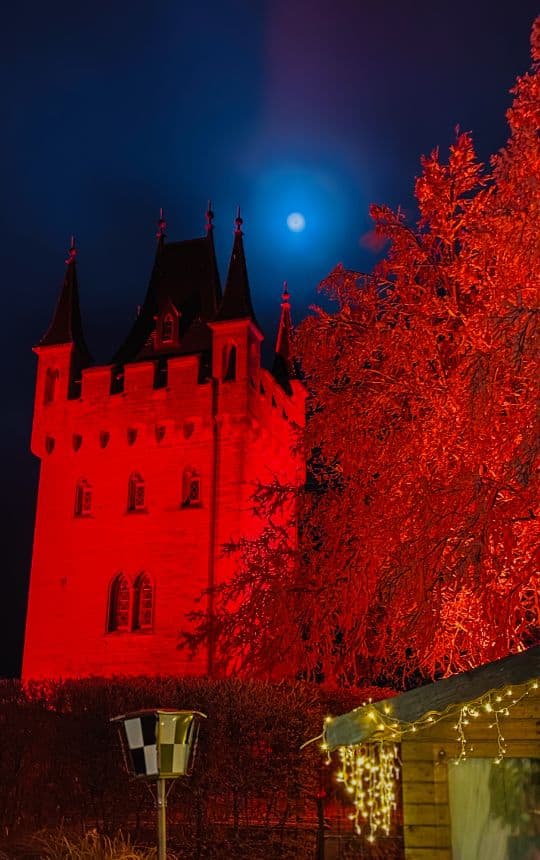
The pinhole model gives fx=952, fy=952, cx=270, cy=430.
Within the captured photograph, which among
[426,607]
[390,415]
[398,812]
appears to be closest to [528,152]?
[390,415]

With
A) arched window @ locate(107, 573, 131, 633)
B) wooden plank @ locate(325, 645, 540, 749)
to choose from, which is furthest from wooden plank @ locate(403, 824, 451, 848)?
arched window @ locate(107, 573, 131, 633)

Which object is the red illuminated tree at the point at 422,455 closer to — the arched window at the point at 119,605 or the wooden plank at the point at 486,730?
the wooden plank at the point at 486,730

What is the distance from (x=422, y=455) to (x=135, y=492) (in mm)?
16327

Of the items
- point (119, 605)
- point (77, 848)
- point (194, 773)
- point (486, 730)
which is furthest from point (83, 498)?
point (486, 730)

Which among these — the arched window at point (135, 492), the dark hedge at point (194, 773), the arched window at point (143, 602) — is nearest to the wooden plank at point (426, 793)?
the dark hedge at point (194, 773)

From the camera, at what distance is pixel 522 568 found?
11.3m

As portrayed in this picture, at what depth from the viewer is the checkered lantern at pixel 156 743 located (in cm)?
870

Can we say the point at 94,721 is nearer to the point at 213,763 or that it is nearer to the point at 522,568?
the point at 213,763

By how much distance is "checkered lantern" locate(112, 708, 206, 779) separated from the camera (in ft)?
28.6

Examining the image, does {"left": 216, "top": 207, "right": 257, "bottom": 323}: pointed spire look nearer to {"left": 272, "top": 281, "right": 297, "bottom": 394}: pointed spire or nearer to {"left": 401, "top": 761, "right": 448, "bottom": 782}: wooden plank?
{"left": 272, "top": 281, "right": 297, "bottom": 394}: pointed spire

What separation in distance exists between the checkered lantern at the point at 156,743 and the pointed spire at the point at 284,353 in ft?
79.3

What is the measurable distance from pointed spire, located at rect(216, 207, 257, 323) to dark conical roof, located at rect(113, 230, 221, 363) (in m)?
1.76

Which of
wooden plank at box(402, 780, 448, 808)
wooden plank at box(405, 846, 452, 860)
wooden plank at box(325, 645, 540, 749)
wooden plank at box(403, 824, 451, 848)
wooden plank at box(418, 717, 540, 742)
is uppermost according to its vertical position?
wooden plank at box(325, 645, 540, 749)

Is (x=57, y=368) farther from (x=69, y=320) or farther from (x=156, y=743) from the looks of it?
(x=156, y=743)
